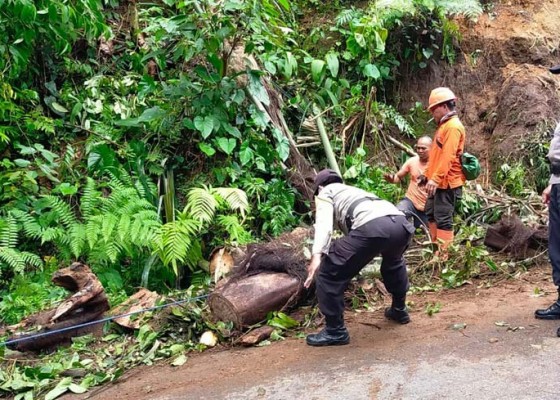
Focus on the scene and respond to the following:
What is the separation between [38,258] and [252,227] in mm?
2493

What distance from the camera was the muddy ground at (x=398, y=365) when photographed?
138 inches

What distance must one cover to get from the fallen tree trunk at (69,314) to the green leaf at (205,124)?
230cm

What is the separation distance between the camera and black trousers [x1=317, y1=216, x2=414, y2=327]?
162 inches

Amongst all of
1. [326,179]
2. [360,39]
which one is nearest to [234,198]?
[326,179]

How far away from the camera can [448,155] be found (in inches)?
223

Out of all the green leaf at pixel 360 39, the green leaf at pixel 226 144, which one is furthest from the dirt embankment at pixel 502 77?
the green leaf at pixel 226 144

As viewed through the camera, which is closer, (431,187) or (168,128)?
(431,187)

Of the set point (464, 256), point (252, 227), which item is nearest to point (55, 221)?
point (252, 227)

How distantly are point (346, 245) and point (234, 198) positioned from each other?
2620 mm

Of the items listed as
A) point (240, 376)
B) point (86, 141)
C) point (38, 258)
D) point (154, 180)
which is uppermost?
point (86, 141)

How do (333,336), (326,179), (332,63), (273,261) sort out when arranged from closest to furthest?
1. (333,336)
2. (326,179)
3. (273,261)
4. (332,63)

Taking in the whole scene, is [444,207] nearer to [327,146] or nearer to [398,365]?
[327,146]

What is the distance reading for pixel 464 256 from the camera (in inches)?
224

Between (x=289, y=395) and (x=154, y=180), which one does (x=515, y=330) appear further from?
(x=154, y=180)
